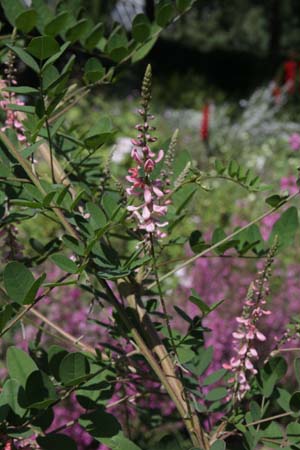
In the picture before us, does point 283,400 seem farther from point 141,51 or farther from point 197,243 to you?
point 141,51

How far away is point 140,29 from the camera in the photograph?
991mm

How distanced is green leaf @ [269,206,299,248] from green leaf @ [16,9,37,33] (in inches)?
16.6

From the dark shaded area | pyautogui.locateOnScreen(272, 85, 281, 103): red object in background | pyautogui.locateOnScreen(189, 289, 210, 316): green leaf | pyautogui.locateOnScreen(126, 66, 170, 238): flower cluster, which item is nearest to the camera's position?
pyautogui.locateOnScreen(126, 66, 170, 238): flower cluster

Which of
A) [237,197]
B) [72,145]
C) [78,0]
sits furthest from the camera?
[237,197]

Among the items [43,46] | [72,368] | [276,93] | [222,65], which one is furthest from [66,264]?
[222,65]

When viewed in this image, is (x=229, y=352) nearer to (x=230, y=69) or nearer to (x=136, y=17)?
(x=136, y=17)

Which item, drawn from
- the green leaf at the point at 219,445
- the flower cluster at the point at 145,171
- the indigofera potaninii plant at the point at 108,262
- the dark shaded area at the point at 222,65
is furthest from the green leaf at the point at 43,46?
the dark shaded area at the point at 222,65

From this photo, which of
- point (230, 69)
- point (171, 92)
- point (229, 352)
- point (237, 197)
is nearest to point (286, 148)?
point (237, 197)

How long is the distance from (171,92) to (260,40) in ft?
23.4

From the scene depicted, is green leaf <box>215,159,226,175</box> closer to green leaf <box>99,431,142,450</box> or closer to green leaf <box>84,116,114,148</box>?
green leaf <box>84,116,114,148</box>

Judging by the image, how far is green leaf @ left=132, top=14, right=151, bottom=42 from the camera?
99 centimetres

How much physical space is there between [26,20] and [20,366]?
429mm

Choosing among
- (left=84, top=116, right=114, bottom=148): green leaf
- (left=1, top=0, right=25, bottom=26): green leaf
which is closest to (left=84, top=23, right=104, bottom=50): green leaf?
(left=1, top=0, right=25, bottom=26): green leaf

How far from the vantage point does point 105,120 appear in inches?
32.8
